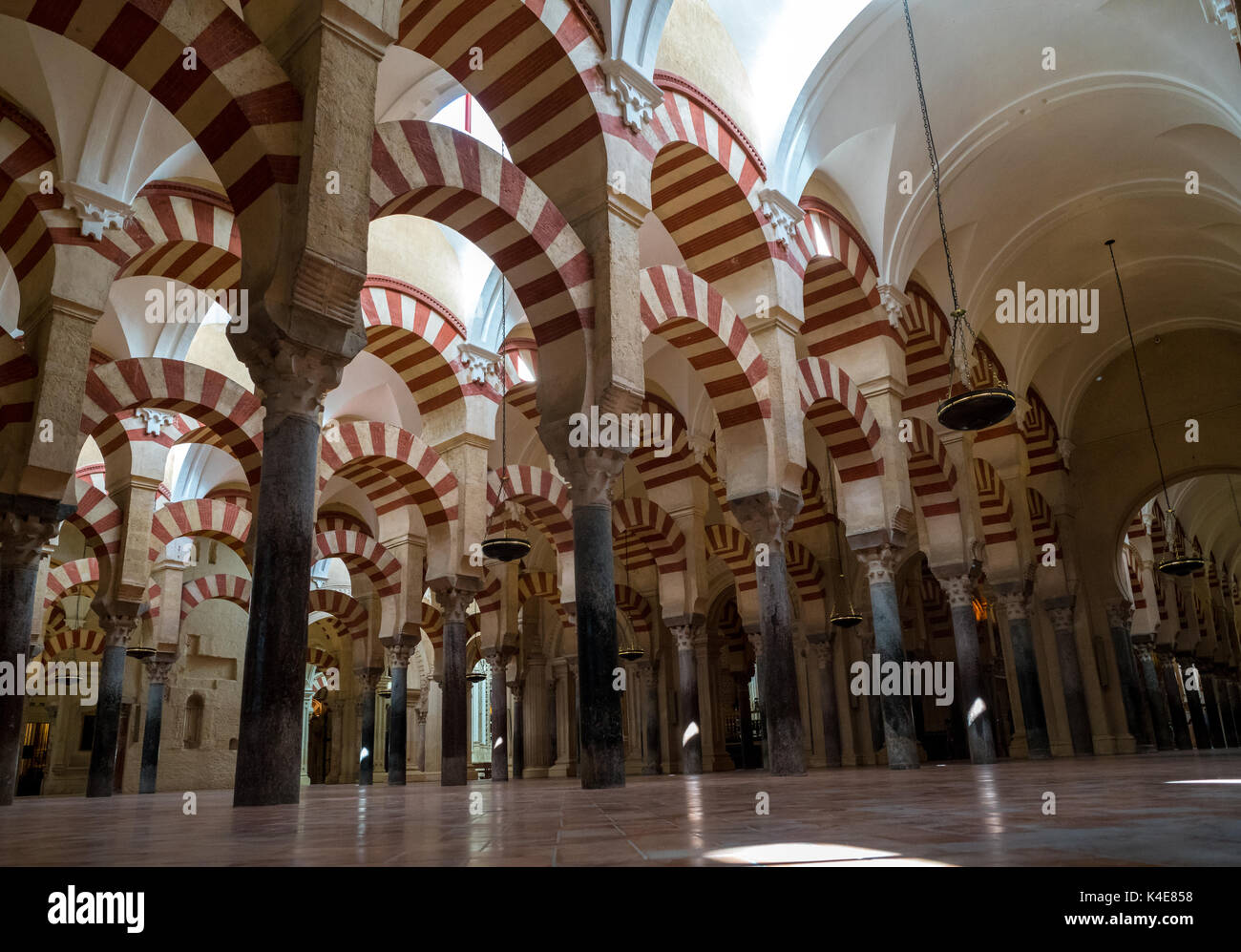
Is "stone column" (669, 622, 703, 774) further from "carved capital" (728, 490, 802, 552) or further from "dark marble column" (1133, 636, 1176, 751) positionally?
"dark marble column" (1133, 636, 1176, 751)

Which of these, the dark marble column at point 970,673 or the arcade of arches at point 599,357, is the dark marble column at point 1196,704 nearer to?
the arcade of arches at point 599,357

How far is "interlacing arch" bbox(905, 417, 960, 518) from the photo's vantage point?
36.0 ft

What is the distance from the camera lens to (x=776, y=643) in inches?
296

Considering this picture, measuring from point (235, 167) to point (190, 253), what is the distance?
15.9 ft

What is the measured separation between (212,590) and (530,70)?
11496mm

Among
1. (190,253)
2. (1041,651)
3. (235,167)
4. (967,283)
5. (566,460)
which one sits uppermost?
(967,283)

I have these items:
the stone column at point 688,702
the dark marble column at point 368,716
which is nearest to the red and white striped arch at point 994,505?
the stone column at point 688,702

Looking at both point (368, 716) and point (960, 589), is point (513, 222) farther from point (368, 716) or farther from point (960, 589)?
point (368, 716)

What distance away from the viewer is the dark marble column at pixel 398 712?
11.4 metres

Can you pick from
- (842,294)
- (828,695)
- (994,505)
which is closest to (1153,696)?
(994,505)
